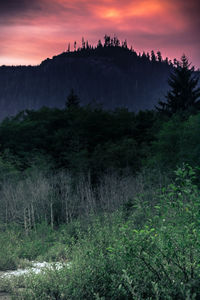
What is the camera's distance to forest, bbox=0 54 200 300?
5.56m

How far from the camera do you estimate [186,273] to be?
544 centimetres

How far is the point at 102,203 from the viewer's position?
22.7 metres

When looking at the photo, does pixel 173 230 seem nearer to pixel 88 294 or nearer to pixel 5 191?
pixel 88 294

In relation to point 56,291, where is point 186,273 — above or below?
above

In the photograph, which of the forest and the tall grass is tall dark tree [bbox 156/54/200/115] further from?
the tall grass

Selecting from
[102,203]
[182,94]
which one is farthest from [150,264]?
[182,94]

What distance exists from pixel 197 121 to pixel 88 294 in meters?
19.6

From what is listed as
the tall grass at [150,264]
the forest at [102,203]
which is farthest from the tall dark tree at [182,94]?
the tall grass at [150,264]

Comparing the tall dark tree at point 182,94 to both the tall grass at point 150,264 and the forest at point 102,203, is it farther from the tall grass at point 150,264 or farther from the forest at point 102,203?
the tall grass at point 150,264

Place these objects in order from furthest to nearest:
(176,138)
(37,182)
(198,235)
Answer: (176,138) → (37,182) → (198,235)

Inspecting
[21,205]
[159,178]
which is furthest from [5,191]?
[159,178]

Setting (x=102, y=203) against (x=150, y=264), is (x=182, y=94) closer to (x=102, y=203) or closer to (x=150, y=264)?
(x=102, y=203)

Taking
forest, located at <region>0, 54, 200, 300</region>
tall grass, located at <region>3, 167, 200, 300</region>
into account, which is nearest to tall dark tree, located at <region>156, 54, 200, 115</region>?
forest, located at <region>0, 54, 200, 300</region>

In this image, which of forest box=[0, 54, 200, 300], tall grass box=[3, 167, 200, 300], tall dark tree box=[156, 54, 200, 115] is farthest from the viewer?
tall dark tree box=[156, 54, 200, 115]
